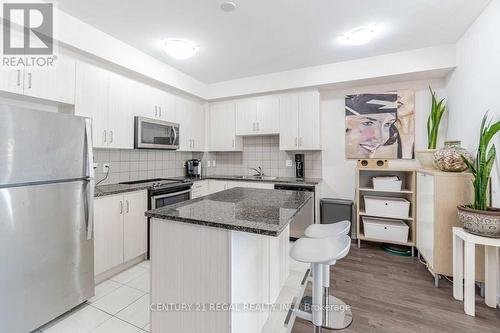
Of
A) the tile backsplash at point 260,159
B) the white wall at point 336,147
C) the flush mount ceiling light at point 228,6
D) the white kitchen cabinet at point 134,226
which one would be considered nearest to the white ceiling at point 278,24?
the flush mount ceiling light at point 228,6

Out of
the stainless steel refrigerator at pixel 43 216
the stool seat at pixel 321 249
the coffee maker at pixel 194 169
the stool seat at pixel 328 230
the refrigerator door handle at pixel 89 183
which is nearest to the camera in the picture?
the stool seat at pixel 321 249

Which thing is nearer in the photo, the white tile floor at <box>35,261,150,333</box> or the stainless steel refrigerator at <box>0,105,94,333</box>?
the stainless steel refrigerator at <box>0,105,94,333</box>

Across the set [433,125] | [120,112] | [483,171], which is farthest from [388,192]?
[120,112]

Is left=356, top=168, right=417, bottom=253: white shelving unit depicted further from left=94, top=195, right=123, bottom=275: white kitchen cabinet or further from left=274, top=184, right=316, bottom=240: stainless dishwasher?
left=94, top=195, right=123, bottom=275: white kitchen cabinet

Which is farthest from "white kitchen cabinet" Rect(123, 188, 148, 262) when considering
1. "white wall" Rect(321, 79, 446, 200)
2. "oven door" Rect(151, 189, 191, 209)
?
"white wall" Rect(321, 79, 446, 200)

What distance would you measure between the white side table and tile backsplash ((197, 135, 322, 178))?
6.51 ft

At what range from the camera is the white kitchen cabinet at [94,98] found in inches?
93.3

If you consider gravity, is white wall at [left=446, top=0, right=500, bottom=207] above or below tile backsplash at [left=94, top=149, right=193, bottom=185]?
above

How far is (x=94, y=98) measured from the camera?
251cm

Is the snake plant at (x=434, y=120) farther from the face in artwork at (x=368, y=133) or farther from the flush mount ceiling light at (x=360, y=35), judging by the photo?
the flush mount ceiling light at (x=360, y=35)

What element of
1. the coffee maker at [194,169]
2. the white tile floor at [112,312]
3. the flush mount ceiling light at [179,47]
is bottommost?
the white tile floor at [112,312]

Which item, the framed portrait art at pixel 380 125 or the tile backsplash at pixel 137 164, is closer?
the tile backsplash at pixel 137 164

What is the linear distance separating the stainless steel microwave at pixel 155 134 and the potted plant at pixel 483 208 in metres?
3.42

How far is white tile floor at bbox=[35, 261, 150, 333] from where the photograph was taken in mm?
1710
